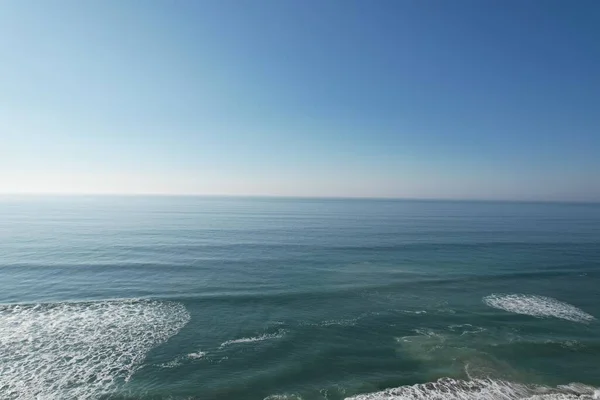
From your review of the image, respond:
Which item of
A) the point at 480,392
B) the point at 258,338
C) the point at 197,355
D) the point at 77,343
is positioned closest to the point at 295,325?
the point at 258,338

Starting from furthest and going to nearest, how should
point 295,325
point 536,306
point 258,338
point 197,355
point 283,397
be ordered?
point 536,306 → point 295,325 → point 258,338 → point 197,355 → point 283,397

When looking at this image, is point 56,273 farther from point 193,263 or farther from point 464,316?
point 464,316

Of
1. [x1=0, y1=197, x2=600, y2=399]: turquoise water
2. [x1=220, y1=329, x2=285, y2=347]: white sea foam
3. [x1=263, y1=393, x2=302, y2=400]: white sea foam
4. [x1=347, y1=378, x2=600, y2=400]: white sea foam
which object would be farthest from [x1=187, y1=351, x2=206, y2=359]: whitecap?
[x1=347, y1=378, x2=600, y2=400]: white sea foam

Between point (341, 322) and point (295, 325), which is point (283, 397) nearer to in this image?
point (295, 325)

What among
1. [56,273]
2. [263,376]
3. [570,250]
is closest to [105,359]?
[263,376]

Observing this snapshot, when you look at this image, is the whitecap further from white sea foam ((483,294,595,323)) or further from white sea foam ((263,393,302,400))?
white sea foam ((483,294,595,323))

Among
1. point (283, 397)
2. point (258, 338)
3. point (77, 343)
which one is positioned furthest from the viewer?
point (258, 338)

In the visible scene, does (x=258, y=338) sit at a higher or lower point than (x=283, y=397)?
higher
